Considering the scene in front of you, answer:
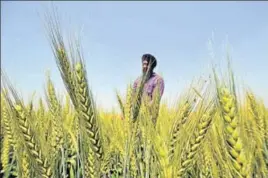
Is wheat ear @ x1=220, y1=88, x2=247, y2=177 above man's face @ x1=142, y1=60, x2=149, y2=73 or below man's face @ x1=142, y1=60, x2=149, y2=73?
below

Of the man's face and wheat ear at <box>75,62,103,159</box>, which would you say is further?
the man's face

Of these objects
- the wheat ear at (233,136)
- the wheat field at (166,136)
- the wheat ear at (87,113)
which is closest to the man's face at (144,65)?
the wheat field at (166,136)

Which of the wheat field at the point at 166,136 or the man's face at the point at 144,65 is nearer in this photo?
the wheat field at the point at 166,136

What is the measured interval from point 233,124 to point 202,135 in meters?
0.33

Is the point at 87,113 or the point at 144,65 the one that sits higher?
the point at 144,65

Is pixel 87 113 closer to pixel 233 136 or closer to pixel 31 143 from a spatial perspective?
pixel 31 143

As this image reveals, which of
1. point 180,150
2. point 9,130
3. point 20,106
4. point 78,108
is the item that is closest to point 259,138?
point 180,150

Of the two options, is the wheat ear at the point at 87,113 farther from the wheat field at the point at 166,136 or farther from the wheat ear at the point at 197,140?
the wheat ear at the point at 197,140

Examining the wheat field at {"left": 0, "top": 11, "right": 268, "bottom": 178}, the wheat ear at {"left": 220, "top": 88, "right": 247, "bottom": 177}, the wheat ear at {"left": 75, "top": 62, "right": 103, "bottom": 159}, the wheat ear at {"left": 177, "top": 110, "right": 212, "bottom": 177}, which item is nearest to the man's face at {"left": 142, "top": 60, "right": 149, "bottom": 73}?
the wheat field at {"left": 0, "top": 11, "right": 268, "bottom": 178}

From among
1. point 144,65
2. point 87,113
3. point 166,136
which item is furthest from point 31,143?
point 144,65

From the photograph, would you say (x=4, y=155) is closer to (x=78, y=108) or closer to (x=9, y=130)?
(x=9, y=130)

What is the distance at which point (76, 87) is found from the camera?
211cm

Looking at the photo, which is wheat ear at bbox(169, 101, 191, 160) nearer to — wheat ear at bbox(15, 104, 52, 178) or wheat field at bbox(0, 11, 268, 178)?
wheat field at bbox(0, 11, 268, 178)

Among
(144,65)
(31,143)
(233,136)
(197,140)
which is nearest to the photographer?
(233,136)
